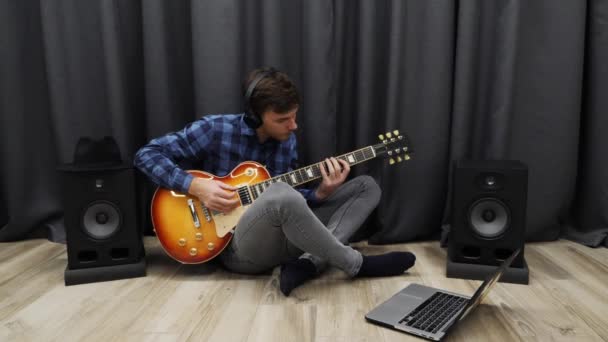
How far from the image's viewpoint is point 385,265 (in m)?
1.77

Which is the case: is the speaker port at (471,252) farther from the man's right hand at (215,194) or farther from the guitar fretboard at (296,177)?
the man's right hand at (215,194)

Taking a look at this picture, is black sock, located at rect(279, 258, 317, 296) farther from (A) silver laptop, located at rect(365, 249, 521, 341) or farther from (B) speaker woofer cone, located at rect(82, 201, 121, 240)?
(B) speaker woofer cone, located at rect(82, 201, 121, 240)

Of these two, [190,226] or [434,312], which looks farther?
[190,226]

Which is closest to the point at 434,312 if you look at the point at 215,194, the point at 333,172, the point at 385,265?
the point at 385,265

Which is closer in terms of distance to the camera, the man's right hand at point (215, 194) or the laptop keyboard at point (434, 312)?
the laptop keyboard at point (434, 312)

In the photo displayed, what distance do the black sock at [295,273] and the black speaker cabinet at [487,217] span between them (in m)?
0.53

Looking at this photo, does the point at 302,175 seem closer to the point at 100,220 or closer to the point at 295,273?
the point at 295,273

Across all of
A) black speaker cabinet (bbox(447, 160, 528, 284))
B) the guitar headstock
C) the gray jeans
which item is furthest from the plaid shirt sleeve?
black speaker cabinet (bbox(447, 160, 528, 284))

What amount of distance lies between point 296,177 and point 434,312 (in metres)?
0.69

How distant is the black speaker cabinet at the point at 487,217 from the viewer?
68.4 inches

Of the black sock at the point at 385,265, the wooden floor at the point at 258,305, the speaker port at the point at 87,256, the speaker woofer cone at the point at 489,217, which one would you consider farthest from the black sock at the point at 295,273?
the speaker port at the point at 87,256

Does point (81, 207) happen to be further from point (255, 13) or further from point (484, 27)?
point (484, 27)

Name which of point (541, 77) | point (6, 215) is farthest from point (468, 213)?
point (6, 215)

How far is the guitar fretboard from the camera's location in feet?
5.74
